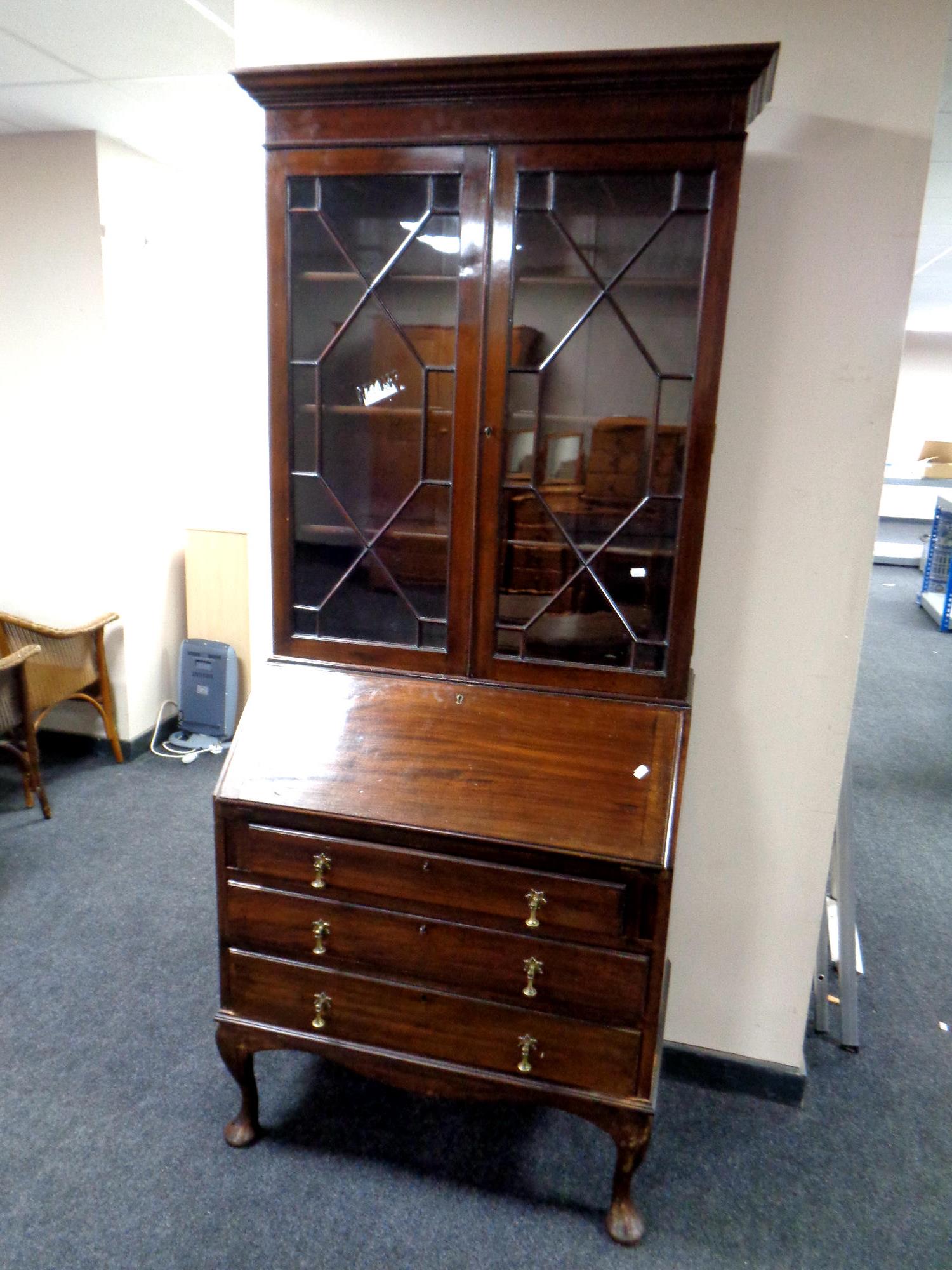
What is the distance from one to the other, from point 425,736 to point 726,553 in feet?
2.33


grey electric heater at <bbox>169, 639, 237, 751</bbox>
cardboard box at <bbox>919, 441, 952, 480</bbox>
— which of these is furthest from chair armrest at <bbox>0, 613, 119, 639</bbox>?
cardboard box at <bbox>919, 441, 952, 480</bbox>

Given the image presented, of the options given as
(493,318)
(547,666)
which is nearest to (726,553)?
(547,666)

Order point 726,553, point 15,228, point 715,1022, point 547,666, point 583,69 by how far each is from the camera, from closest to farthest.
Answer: point 583,69
point 547,666
point 726,553
point 715,1022
point 15,228

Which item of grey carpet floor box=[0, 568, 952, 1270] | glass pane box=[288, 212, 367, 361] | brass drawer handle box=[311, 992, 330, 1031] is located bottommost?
grey carpet floor box=[0, 568, 952, 1270]

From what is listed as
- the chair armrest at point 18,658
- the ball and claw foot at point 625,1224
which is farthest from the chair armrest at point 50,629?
the ball and claw foot at point 625,1224

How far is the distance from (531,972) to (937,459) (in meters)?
7.77

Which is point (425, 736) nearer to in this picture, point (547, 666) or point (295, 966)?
point (547, 666)

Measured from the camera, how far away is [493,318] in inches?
56.7

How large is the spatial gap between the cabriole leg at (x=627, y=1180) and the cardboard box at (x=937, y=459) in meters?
7.37

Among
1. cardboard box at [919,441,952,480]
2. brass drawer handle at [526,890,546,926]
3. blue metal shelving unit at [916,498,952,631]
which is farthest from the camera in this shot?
cardboard box at [919,441,952,480]

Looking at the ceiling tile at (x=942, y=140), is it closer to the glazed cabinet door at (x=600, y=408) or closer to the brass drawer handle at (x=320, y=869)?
the glazed cabinet door at (x=600, y=408)

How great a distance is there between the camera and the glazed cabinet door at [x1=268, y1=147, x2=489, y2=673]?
1.45 m

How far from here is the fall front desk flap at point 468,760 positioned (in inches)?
57.4

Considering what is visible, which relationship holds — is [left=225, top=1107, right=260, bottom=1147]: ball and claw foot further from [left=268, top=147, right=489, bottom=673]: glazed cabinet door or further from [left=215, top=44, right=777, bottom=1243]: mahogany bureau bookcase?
[left=268, top=147, right=489, bottom=673]: glazed cabinet door
